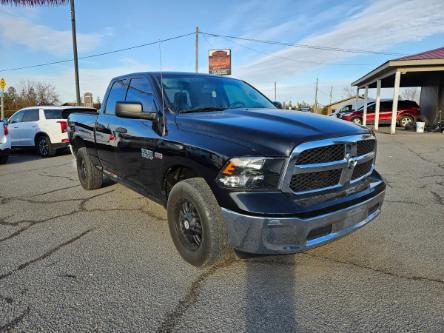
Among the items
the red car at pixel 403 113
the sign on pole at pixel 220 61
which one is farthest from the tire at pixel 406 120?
the sign on pole at pixel 220 61

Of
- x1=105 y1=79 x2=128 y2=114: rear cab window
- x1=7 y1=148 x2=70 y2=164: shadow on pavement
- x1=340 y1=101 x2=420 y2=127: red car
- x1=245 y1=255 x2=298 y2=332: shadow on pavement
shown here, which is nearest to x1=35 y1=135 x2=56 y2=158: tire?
x1=7 y1=148 x2=70 y2=164: shadow on pavement

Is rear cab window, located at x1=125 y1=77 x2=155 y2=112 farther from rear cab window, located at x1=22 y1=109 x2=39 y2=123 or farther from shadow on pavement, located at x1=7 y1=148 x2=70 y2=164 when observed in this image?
rear cab window, located at x1=22 y1=109 x2=39 y2=123

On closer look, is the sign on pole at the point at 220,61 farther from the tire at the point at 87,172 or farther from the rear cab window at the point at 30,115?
the tire at the point at 87,172

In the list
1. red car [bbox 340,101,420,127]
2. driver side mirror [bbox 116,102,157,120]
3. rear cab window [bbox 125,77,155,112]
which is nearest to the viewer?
driver side mirror [bbox 116,102,157,120]

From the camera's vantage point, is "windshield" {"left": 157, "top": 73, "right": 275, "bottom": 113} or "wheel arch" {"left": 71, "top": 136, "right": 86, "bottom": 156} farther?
"wheel arch" {"left": 71, "top": 136, "right": 86, "bottom": 156}

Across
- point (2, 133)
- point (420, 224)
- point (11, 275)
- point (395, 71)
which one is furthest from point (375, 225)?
point (395, 71)

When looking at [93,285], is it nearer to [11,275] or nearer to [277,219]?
[11,275]

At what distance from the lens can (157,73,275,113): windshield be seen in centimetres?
362

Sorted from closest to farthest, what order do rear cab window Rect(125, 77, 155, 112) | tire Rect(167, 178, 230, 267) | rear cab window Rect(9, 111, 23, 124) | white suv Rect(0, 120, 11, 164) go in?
tire Rect(167, 178, 230, 267)
rear cab window Rect(125, 77, 155, 112)
white suv Rect(0, 120, 11, 164)
rear cab window Rect(9, 111, 23, 124)

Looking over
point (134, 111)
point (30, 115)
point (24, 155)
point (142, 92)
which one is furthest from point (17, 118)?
point (134, 111)

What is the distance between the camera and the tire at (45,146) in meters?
10.5

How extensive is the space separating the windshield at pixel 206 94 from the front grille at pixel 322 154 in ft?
4.59

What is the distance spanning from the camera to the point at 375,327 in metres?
2.27

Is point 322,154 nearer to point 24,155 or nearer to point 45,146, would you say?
point 45,146
